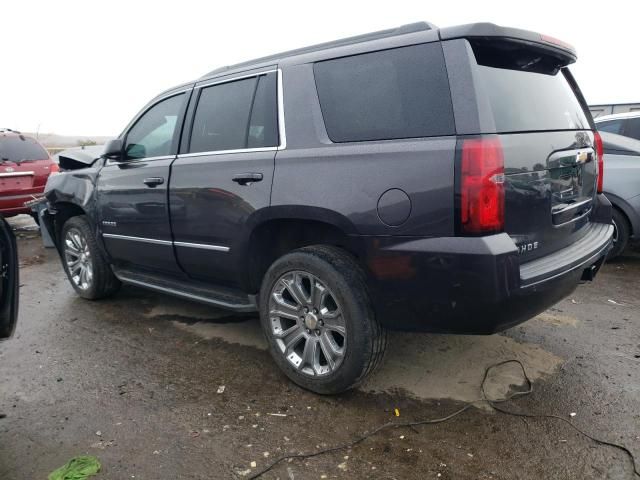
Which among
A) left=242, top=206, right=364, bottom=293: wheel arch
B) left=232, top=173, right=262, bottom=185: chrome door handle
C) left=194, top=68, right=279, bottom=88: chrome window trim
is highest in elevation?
left=194, top=68, right=279, bottom=88: chrome window trim

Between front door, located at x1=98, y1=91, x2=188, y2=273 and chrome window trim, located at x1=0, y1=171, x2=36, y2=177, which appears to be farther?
chrome window trim, located at x1=0, y1=171, x2=36, y2=177

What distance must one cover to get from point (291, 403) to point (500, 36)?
7.33 feet

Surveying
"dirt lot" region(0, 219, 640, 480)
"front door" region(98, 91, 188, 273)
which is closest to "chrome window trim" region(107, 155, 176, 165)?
"front door" region(98, 91, 188, 273)

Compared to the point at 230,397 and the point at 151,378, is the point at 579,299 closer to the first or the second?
the point at 230,397

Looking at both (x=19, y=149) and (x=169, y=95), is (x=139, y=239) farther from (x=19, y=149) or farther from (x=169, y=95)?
(x=19, y=149)

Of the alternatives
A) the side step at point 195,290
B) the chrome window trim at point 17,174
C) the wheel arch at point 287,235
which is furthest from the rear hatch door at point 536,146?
the chrome window trim at point 17,174

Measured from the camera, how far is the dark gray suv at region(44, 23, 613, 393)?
7.72 feet

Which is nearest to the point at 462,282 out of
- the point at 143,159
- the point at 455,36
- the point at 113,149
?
the point at 455,36

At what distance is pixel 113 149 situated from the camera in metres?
4.18

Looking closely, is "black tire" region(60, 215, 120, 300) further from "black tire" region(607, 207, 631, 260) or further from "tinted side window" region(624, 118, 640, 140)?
"tinted side window" region(624, 118, 640, 140)

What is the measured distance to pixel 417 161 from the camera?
2400 millimetres

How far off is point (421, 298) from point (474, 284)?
0.29 meters

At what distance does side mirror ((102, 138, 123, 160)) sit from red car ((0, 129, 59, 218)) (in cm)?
459

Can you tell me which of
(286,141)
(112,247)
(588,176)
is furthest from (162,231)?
(588,176)
